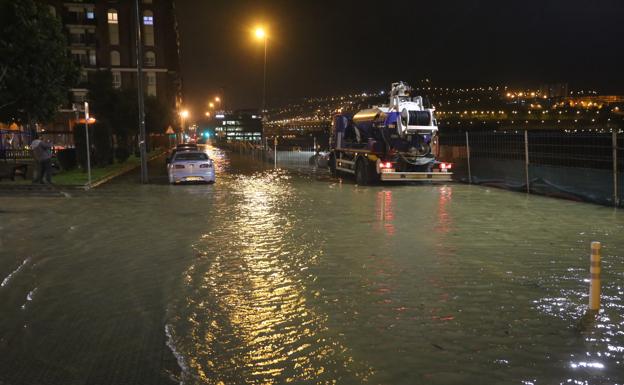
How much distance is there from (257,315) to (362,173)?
1689 centimetres

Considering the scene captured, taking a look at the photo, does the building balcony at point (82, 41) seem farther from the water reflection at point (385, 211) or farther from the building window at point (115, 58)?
the water reflection at point (385, 211)

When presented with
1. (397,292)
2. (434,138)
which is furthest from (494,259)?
(434,138)

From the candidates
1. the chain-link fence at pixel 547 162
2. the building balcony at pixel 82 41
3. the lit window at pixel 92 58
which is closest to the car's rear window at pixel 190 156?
the chain-link fence at pixel 547 162

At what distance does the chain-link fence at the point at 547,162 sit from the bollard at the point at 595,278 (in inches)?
409

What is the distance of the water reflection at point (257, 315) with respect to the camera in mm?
4984

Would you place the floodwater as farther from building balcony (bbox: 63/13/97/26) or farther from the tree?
building balcony (bbox: 63/13/97/26)

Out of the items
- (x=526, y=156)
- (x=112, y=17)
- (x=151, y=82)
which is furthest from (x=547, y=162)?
(x=112, y=17)

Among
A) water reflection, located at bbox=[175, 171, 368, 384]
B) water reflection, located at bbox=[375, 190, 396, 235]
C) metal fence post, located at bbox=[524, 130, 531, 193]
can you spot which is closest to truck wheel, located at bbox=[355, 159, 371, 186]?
water reflection, located at bbox=[375, 190, 396, 235]

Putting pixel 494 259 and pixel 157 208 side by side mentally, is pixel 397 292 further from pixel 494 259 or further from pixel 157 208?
pixel 157 208

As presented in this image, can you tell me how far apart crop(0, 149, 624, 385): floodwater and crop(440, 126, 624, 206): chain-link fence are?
257 cm

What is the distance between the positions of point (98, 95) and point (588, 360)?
52054mm

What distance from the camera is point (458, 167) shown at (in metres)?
24.4

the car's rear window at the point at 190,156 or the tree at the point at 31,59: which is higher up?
the tree at the point at 31,59

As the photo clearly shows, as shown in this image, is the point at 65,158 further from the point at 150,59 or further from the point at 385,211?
the point at 150,59
